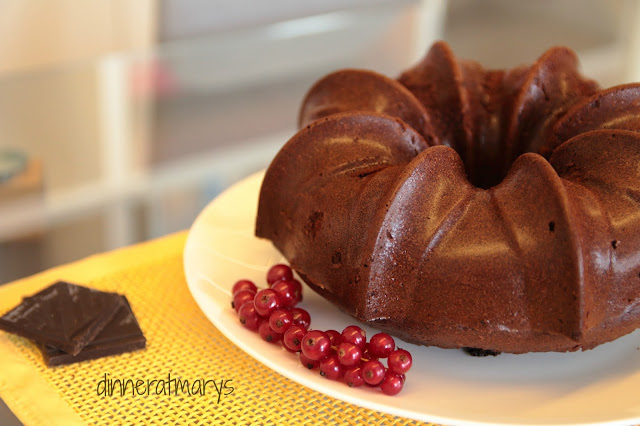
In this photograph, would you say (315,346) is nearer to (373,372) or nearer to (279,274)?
(373,372)

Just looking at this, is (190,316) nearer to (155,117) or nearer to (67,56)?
(155,117)

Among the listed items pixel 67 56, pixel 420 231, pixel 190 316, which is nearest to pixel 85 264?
pixel 190 316

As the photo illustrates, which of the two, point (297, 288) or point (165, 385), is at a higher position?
point (297, 288)

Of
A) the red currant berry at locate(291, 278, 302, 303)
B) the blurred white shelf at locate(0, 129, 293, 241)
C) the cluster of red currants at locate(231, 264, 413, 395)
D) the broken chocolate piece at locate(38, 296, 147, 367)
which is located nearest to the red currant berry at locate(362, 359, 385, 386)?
the cluster of red currants at locate(231, 264, 413, 395)

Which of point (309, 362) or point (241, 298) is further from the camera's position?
point (241, 298)

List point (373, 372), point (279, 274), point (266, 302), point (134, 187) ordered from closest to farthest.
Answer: point (373, 372), point (266, 302), point (279, 274), point (134, 187)

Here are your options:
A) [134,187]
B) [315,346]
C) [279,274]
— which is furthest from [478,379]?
[134,187]
